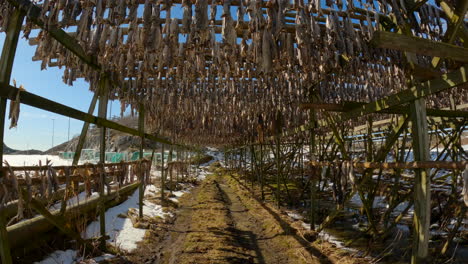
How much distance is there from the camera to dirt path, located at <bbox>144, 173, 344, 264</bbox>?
15.9 feet

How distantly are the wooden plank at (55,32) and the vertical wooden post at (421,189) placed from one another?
14.1 feet

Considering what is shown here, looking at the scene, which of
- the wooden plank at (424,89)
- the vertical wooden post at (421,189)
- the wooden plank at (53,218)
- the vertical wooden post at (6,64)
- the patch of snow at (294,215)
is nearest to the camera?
the wooden plank at (424,89)

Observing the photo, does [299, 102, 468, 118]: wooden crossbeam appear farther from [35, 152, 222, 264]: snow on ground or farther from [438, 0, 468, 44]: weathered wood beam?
[35, 152, 222, 264]: snow on ground

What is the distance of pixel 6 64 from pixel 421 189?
464cm

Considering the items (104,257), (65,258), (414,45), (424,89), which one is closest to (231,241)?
(104,257)

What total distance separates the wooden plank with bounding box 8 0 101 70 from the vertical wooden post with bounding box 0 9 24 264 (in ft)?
0.27

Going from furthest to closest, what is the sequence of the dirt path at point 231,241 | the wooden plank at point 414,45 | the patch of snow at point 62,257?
the dirt path at point 231,241, the patch of snow at point 62,257, the wooden plank at point 414,45

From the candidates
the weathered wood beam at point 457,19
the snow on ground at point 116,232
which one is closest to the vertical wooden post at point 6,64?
the snow on ground at point 116,232

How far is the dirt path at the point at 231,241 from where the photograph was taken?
15.9 feet

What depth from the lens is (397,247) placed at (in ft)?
17.1

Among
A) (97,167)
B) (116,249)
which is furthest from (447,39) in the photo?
(116,249)

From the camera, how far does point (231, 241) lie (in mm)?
5832

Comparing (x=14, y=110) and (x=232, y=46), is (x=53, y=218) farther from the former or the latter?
(x=232, y=46)

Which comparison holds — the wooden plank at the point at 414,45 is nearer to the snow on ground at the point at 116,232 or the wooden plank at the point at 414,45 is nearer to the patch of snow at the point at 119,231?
the snow on ground at the point at 116,232
